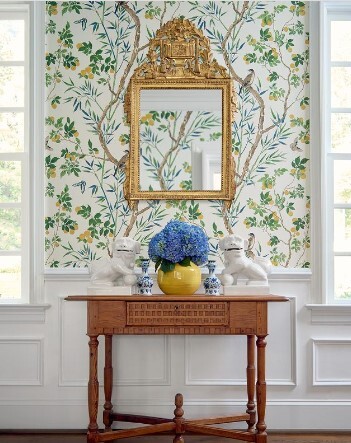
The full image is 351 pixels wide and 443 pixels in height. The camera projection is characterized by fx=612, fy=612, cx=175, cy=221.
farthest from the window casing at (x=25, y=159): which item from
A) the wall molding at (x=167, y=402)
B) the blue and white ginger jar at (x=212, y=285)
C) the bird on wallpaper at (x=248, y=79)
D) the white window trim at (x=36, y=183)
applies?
the bird on wallpaper at (x=248, y=79)

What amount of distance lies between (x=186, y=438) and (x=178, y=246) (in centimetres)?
114

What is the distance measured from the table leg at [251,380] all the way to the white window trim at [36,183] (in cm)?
122

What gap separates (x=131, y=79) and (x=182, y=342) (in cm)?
161

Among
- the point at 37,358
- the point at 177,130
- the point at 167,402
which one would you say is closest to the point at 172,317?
the point at 167,402

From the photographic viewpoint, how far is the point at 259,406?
3.12 metres

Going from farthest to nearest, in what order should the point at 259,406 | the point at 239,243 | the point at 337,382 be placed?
the point at 337,382, the point at 239,243, the point at 259,406

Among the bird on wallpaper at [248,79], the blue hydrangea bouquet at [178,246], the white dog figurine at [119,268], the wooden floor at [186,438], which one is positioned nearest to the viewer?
the blue hydrangea bouquet at [178,246]

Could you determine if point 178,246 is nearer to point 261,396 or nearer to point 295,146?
point 261,396

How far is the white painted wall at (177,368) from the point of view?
3.63 m

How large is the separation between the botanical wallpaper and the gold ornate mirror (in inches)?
2.2

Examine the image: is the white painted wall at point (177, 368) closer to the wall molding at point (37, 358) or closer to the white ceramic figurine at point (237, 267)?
the wall molding at point (37, 358)

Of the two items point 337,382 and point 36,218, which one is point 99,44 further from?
point 337,382

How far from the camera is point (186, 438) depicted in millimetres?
3479

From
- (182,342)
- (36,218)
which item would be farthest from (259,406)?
(36,218)
